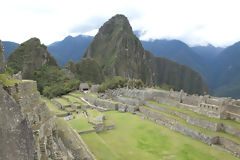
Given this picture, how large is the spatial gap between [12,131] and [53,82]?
43405 mm

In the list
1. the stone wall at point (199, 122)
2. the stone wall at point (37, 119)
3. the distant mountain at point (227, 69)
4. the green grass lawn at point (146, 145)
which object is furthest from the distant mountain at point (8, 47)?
the distant mountain at point (227, 69)

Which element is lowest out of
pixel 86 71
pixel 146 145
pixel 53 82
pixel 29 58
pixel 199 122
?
pixel 146 145

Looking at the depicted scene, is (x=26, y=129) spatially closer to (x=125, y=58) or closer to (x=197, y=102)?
(x=197, y=102)

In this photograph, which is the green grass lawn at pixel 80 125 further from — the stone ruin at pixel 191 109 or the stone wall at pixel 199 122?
the stone wall at pixel 199 122

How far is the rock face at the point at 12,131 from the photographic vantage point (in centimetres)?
458

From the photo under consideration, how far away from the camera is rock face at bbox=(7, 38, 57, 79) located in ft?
170

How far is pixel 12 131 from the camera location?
186 inches

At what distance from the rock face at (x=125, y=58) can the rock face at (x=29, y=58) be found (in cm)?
3761

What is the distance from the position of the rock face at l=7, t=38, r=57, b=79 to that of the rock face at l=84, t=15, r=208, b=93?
37.6 metres

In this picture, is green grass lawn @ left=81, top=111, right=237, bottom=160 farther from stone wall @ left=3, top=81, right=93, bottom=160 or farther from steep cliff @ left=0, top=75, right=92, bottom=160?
stone wall @ left=3, top=81, right=93, bottom=160

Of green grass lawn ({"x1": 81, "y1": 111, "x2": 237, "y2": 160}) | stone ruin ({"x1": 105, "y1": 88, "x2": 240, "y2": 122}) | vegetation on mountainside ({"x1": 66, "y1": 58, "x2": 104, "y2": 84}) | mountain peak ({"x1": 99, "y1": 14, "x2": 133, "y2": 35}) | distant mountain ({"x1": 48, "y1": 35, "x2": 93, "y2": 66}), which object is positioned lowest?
green grass lawn ({"x1": 81, "y1": 111, "x2": 237, "y2": 160})

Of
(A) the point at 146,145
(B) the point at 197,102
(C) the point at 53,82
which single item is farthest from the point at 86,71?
(A) the point at 146,145

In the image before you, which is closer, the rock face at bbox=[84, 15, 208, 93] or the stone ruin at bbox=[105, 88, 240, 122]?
the stone ruin at bbox=[105, 88, 240, 122]

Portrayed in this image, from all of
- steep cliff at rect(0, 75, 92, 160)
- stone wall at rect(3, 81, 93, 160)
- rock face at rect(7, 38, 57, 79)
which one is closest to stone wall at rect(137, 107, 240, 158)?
steep cliff at rect(0, 75, 92, 160)
